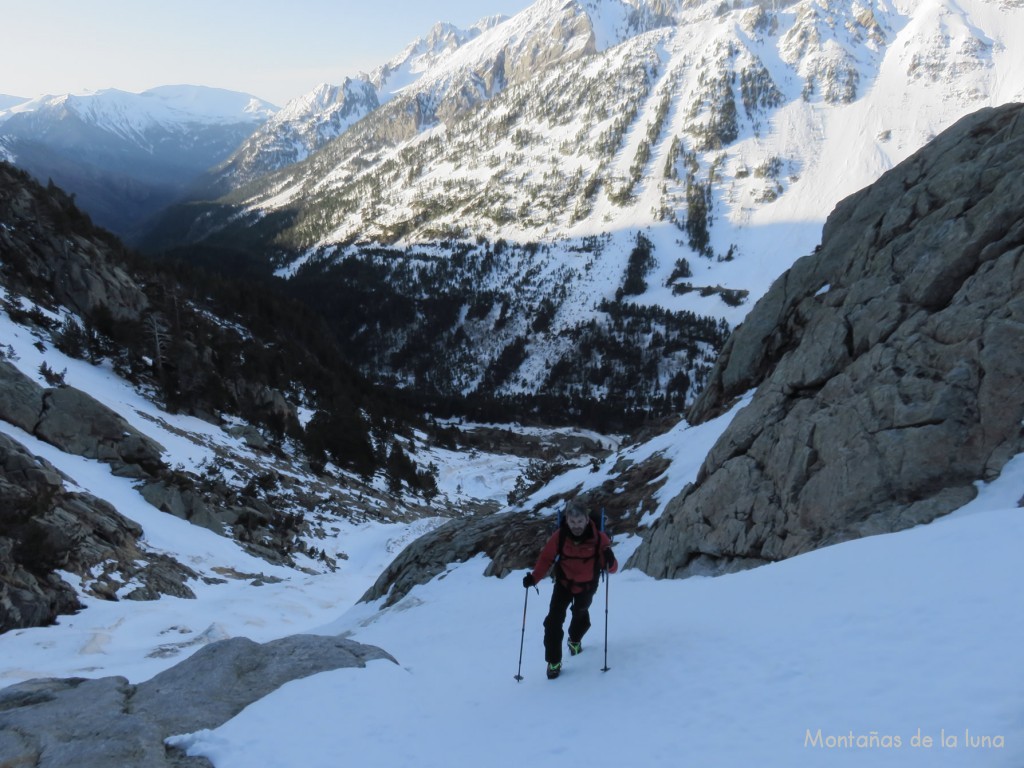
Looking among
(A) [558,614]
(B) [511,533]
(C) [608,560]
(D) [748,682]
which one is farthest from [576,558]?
(B) [511,533]

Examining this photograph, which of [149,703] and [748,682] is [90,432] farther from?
[748,682]

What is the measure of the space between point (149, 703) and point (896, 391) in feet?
39.4

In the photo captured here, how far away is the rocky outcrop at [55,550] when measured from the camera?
42.4 feet

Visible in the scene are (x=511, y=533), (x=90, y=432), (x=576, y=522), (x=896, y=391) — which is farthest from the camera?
(x=90, y=432)

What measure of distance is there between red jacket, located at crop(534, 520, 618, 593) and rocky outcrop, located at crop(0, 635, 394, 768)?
329 cm

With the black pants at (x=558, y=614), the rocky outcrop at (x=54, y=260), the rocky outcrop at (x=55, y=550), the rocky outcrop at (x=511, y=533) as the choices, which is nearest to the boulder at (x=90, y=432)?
the rocky outcrop at (x=55, y=550)

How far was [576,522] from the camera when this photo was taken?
7.18 m

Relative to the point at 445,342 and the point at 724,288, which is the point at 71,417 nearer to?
the point at 445,342

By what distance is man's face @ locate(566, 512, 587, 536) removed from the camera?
23.6ft

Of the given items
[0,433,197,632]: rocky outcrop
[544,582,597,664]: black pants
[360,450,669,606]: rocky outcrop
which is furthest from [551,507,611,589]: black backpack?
[0,433,197,632]: rocky outcrop

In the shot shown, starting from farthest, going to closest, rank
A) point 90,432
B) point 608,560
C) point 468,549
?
1. point 90,432
2. point 468,549
3. point 608,560

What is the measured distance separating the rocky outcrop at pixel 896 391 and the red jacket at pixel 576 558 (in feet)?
15.6

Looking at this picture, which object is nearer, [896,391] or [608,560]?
[608,560]

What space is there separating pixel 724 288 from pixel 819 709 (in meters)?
194
